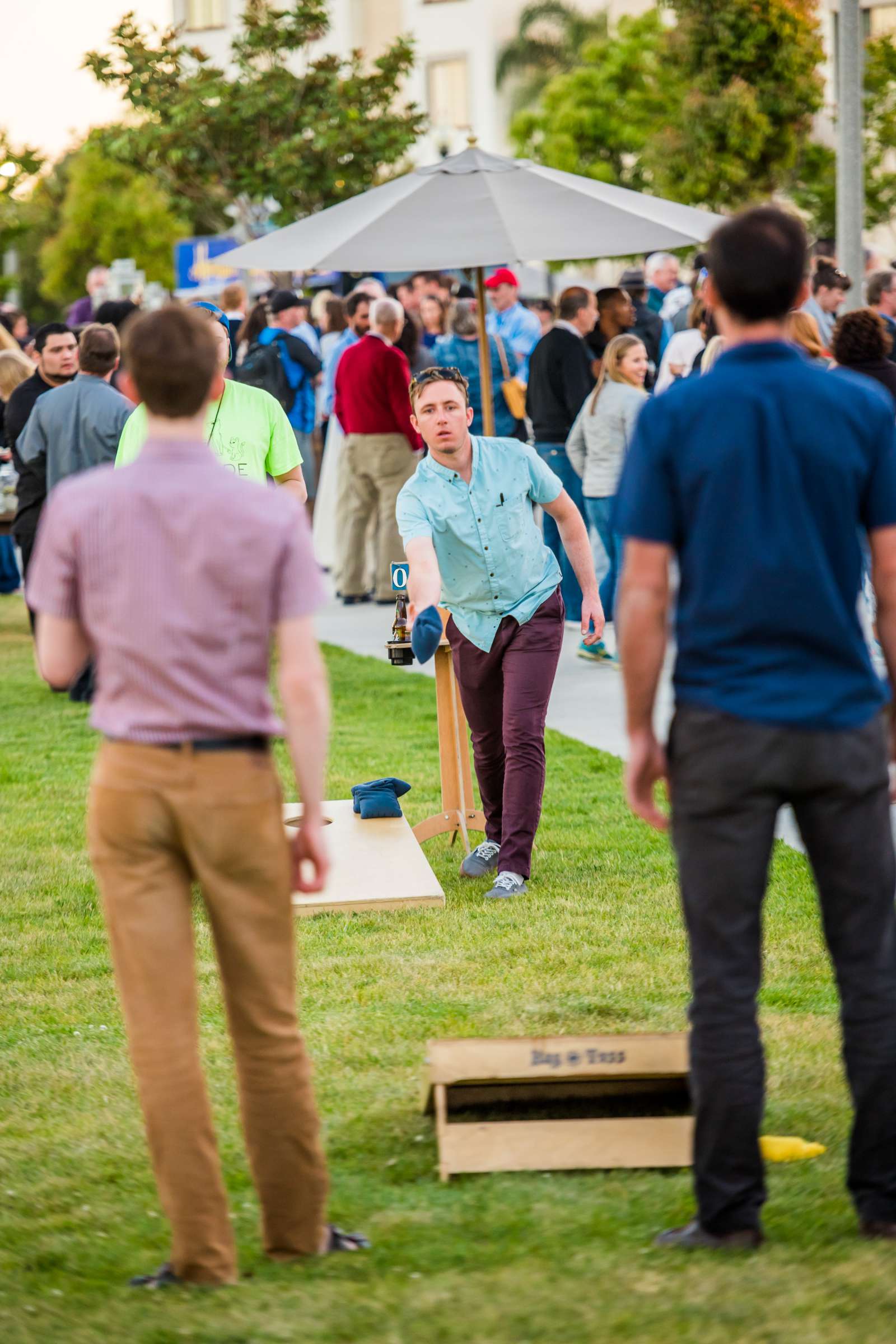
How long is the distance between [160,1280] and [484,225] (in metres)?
6.06

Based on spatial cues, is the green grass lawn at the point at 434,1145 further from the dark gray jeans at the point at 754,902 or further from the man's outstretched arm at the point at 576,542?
the man's outstretched arm at the point at 576,542

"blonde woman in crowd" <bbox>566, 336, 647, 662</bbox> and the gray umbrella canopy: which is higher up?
the gray umbrella canopy

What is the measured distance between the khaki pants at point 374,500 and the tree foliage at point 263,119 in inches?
577

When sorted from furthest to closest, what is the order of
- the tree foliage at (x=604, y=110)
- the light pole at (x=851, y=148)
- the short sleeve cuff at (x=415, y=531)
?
the tree foliage at (x=604, y=110), the light pole at (x=851, y=148), the short sleeve cuff at (x=415, y=531)

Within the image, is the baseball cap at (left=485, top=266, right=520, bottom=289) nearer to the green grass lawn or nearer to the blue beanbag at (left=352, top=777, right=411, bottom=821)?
the green grass lawn

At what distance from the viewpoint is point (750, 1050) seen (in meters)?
3.38

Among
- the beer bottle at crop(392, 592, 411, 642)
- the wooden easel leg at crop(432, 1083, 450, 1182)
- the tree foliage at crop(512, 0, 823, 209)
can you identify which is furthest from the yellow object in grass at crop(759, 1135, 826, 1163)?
the tree foliage at crop(512, 0, 823, 209)

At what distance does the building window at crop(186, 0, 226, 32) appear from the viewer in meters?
64.0

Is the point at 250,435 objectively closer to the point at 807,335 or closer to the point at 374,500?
the point at 807,335

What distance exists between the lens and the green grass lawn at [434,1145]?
3.31 metres

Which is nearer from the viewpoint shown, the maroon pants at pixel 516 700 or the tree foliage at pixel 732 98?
the maroon pants at pixel 516 700

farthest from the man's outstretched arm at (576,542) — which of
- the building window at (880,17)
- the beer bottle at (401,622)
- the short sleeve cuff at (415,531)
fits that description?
the building window at (880,17)

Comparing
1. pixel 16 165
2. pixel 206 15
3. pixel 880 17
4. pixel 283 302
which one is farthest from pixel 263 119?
pixel 206 15

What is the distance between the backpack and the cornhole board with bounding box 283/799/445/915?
7.33m
